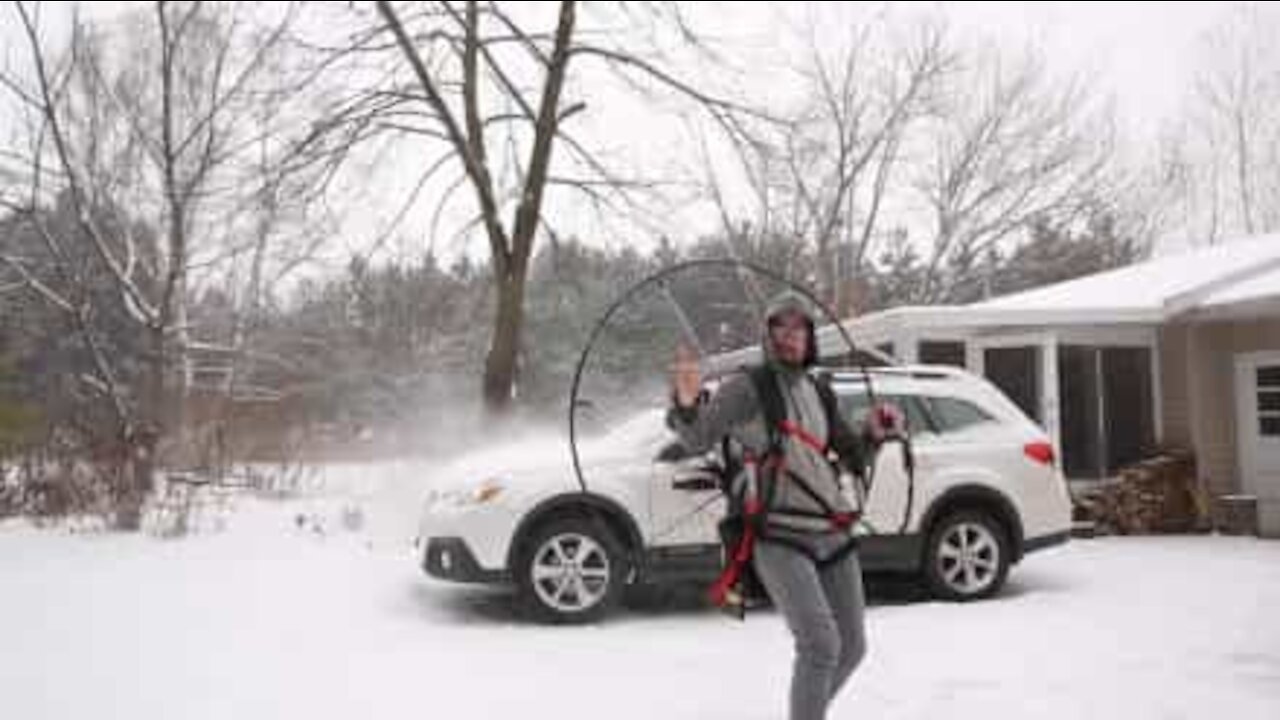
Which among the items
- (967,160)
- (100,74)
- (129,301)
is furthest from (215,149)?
(967,160)

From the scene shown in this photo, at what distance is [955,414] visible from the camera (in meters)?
8.02

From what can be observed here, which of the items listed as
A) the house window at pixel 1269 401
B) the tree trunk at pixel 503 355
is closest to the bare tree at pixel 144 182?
the tree trunk at pixel 503 355

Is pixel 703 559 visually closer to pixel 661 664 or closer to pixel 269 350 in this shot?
pixel 661 664

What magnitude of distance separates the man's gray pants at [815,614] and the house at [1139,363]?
8.19 meters

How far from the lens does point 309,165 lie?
44.7 feet

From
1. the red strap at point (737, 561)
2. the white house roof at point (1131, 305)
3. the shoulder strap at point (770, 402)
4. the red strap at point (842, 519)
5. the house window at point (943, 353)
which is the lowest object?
the red strap at point (737, 561)

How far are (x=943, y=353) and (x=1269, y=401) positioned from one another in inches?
134

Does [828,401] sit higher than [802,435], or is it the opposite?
[828,401]

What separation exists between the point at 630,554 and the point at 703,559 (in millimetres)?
486

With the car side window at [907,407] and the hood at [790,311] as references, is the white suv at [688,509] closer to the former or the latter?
the car side window at [907,407]

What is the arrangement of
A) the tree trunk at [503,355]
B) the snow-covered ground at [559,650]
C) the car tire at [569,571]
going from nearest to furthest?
the snow-covered ground at [559,650] < the car tire at [569,571] < the tree trunk at [503,355]

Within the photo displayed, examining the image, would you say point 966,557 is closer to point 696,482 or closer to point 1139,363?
point 696,482

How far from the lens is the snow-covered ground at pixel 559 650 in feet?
16.9

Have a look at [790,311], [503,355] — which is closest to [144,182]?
[503,355]
